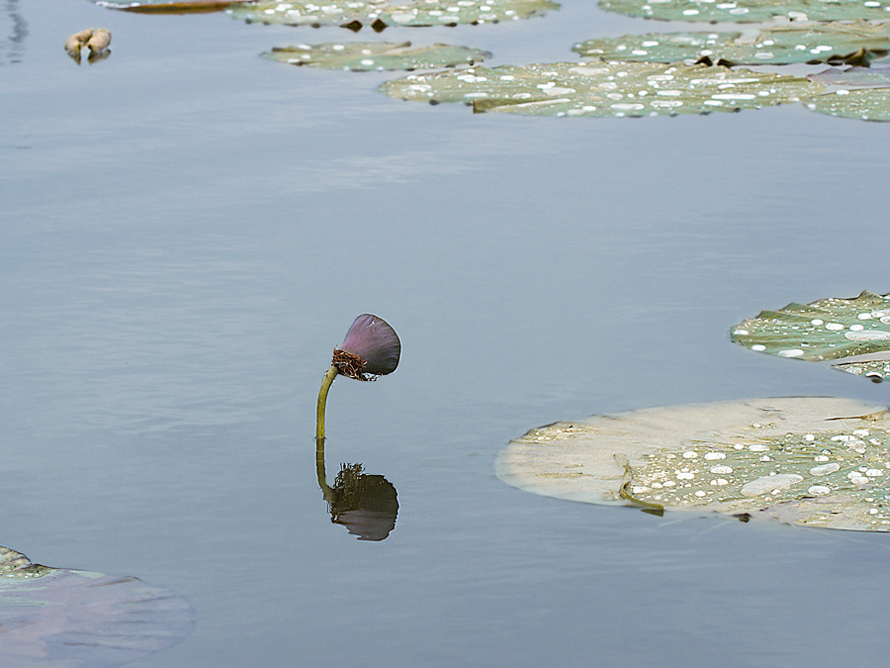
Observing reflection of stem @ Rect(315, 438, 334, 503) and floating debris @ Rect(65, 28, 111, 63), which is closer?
reflection of stem @ Rect(315, 438, 334, 503)

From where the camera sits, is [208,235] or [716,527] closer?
[716,527]

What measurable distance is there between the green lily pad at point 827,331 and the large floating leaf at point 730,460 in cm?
38

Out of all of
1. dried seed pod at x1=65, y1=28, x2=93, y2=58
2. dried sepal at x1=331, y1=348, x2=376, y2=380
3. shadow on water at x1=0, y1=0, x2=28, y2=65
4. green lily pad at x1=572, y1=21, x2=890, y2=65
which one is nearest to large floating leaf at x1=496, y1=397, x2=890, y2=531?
dried sepal at x1=331, y1=348, x2=376, y2=380

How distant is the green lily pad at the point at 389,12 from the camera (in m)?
8.79

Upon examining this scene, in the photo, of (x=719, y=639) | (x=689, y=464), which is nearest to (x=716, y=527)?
(x=689, y=464)

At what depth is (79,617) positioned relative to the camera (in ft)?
8.36

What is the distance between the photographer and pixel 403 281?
4566 millimetres

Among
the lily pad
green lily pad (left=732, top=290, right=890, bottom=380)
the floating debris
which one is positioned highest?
the floating debris

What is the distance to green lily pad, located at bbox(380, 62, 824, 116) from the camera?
6656 mm

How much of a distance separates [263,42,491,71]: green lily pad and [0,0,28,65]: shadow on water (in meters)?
1.60

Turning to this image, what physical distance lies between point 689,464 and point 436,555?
0.65 metres

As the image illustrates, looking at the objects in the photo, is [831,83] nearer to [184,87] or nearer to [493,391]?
[184,87]

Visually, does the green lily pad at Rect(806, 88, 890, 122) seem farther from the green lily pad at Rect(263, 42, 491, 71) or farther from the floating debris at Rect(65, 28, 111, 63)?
the floating debris at Rect(65, 28, 111, 63)

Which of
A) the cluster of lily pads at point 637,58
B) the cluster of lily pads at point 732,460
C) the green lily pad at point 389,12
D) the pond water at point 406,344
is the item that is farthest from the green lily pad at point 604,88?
the cluster of lily pads at point 732,460
